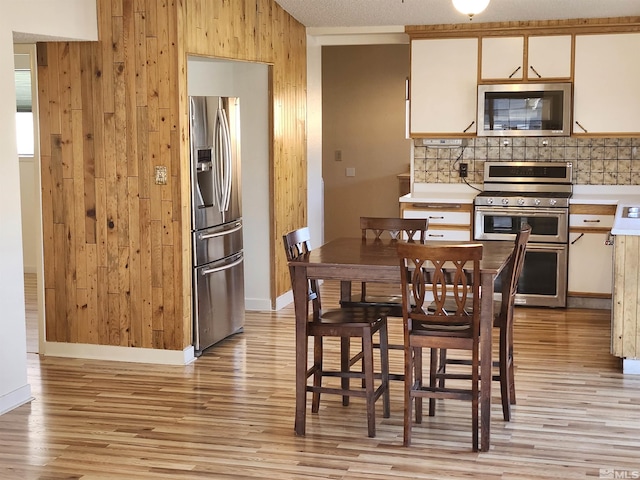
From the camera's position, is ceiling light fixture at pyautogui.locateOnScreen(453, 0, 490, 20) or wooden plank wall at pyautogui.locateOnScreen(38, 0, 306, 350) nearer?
ceiling light fixture at pyautogui.locateOnScreen(453, 0, 490, 20)

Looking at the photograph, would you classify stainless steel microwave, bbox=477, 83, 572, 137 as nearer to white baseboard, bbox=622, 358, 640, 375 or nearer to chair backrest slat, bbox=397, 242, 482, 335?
white baseboard, bbox=622, 358, 640, 375

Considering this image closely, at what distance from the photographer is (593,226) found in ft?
23.2

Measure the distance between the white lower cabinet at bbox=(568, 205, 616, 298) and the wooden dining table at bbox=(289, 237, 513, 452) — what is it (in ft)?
9.19

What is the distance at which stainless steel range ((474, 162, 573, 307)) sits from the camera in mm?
7121

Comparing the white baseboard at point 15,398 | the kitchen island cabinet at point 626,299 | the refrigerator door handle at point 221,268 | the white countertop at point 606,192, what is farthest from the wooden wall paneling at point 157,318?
the white countertop at point 606,192

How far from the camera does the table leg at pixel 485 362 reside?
3.99m

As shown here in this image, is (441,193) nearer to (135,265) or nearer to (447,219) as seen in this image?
(447,219)

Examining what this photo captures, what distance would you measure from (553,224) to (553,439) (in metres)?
3.20

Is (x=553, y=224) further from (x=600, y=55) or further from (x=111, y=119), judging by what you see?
(x=111, y=119)

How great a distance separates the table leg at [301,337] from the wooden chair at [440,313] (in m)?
0.49

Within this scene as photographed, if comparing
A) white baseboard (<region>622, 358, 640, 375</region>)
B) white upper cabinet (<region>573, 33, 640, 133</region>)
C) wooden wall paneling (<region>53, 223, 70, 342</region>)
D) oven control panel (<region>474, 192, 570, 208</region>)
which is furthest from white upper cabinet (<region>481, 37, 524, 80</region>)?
wooden wall paneling (<region>53, 223, 70, 342</region>)

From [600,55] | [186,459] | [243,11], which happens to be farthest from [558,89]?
[186,459]

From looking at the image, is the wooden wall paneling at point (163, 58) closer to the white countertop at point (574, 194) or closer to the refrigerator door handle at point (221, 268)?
the refrigerator door handle at point (221, 268)

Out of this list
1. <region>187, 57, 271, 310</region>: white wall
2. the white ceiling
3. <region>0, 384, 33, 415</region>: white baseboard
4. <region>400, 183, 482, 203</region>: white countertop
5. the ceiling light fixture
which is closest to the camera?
the ceiling light fixture
